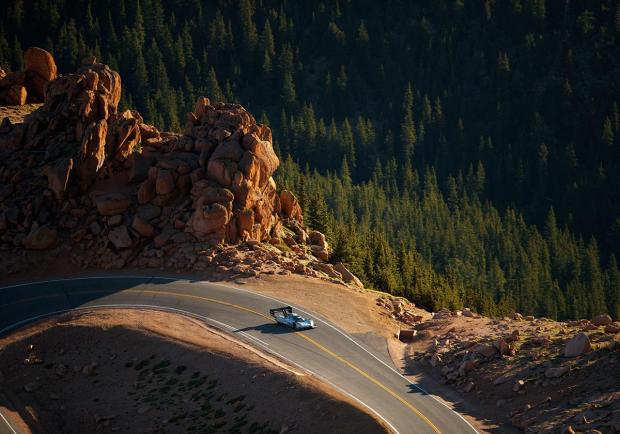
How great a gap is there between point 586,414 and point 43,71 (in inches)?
2840

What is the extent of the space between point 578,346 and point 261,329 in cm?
2182

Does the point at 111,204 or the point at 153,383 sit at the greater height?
the point at 111,204

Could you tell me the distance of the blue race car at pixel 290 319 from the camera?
56.5 metres

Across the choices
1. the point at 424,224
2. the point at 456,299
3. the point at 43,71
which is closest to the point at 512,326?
the point at 456,299

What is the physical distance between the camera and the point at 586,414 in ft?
133

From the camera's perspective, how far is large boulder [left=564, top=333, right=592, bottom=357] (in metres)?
46.9

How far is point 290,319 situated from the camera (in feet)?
187

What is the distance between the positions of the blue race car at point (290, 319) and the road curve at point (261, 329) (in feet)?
1.67

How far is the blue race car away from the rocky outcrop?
4615 centimetres

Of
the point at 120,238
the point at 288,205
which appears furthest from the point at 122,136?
the point at 288,205

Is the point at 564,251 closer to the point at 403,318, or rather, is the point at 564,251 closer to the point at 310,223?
the point at 310,223

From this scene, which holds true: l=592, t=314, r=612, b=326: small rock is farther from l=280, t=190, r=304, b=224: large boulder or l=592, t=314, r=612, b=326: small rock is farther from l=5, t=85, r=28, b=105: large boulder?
l=5, t=85, r=28, b=105: large boulder

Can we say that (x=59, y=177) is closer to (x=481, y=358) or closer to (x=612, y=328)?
(x=481, y=358)

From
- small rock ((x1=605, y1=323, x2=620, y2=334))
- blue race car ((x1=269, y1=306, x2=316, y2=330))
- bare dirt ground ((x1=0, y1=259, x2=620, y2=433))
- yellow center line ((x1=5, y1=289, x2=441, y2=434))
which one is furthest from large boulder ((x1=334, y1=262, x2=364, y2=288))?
small rock ((x1=605, y1=323, x2=620, y2=334))
